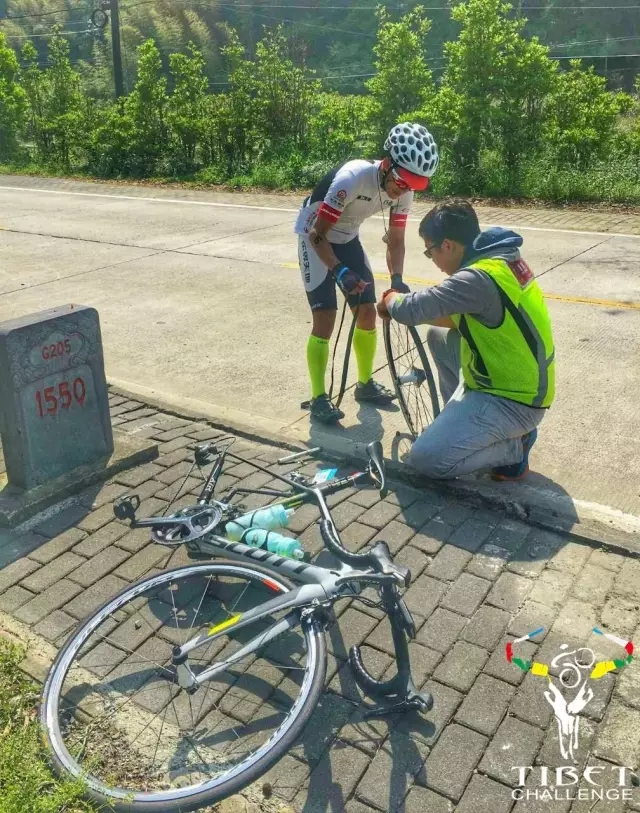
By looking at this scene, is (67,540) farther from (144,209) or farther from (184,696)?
(144,209)

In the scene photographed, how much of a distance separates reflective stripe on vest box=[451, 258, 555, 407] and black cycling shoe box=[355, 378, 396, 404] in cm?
161

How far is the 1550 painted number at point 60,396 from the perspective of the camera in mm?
4797

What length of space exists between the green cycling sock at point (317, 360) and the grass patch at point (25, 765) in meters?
3.16

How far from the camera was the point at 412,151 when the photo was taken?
512 cm

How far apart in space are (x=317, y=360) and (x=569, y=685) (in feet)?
Result: 10.5

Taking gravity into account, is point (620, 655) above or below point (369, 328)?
below

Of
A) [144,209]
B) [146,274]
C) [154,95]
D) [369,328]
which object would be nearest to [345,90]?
[154,95]

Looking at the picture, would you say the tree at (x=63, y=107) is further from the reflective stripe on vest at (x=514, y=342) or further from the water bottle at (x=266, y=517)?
the water bottle at (x=266, y=517)

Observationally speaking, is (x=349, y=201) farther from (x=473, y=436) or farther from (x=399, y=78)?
(x=399, y=78)

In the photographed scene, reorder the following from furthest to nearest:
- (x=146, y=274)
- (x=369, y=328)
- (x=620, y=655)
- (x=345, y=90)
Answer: (x=345, y=90) < (x=146, y=274) < (x=369, y=328) < (x=620, y=655)

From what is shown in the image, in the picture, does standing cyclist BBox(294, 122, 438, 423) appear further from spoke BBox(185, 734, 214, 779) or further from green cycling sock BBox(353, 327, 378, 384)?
spoke BBox(185, 734, 214, 779)

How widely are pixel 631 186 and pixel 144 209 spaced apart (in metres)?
8.78

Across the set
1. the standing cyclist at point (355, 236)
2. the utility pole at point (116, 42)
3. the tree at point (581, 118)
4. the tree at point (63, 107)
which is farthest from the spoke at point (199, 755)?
the utility pole at point (116, 42)

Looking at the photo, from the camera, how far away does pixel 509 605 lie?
3.86 metres
